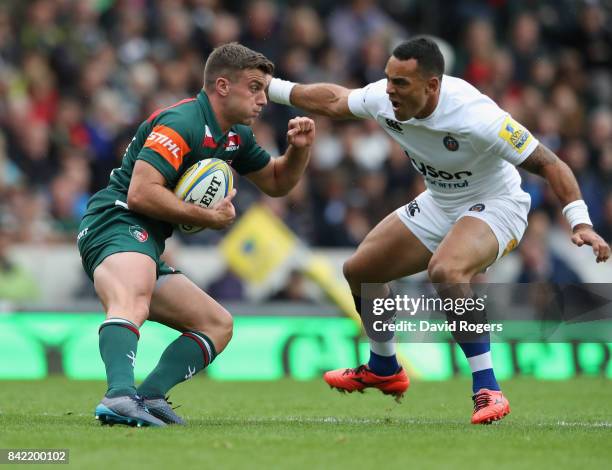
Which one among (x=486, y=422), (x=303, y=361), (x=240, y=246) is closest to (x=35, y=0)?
(x=240, y=246)

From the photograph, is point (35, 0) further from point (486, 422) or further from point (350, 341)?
point (486, 422)

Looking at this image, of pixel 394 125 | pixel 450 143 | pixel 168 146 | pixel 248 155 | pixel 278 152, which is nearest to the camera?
pixel 168 146

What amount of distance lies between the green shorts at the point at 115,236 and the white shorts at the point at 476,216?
1.84 meters

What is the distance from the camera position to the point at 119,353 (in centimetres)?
712

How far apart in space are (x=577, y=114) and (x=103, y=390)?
Answer: 977 centimetres

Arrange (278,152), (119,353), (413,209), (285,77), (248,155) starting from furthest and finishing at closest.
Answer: (285,77) < (278,152) < (413,209) < (248,155) < (119,353)

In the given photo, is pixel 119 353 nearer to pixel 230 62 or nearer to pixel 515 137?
pixel 230 62

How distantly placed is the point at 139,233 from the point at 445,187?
213 cm

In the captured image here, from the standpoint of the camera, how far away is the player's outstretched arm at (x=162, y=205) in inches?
285

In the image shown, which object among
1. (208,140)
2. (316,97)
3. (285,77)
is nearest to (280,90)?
(316,97)

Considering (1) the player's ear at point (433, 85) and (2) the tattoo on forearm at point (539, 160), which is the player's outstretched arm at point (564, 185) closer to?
(2) the tattoo on forearm at point (539, 160)

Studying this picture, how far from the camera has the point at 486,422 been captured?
25.1 ft

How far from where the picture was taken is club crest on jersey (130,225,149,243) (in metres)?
7.49

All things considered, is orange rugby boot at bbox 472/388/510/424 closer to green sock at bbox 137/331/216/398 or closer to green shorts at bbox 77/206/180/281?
green sock at bbox 137/331/216/398
